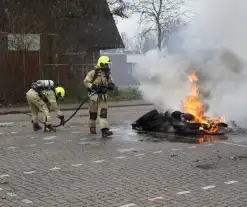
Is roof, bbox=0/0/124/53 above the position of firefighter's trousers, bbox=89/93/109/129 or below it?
above

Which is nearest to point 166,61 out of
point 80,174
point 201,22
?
point 201,22

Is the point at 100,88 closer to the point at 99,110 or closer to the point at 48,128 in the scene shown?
the point at 99,110

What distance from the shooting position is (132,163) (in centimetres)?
760

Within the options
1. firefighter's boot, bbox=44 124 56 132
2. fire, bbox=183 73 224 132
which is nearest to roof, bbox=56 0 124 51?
firefighter's boot, bbox=44 124 56 132

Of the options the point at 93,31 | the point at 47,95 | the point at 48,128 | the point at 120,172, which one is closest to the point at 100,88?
the point at 47,95

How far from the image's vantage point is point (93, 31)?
1154 inches

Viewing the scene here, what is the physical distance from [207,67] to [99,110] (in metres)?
2.75

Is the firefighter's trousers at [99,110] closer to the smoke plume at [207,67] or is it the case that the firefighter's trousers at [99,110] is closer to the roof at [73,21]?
the smoke plume at [207,67]

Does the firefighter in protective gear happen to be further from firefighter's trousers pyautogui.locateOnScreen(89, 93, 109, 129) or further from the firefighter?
the firefighter

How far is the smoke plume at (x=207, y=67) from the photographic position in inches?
415

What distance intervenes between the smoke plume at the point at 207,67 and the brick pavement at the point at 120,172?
4.61 feet

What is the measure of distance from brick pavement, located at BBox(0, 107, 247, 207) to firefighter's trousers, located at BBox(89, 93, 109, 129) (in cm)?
49

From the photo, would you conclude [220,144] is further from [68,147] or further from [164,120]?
[68,147]

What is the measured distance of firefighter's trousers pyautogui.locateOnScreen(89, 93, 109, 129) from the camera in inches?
418
